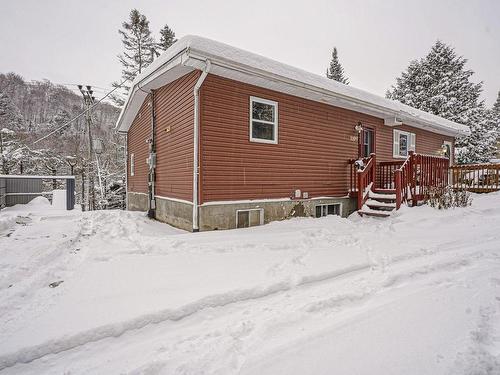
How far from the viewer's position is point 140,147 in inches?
433

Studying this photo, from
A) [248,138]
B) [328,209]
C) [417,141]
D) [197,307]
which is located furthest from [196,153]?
[417,141]

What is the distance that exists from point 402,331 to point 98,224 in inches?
276

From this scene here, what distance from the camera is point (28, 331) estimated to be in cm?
209

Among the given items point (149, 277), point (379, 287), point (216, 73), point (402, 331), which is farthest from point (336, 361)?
point (216, 73)

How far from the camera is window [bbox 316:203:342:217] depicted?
828 centimetres

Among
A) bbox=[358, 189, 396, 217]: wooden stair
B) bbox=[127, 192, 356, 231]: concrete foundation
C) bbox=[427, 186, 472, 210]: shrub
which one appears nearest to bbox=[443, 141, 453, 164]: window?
bbox=[427, 186, 472, 210]: shrub

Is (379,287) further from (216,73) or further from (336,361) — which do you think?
(216,73)

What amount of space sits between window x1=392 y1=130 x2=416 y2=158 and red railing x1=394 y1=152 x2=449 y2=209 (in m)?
2.22

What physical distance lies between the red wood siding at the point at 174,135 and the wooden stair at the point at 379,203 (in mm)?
5527

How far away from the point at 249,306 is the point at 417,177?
8.10 meters

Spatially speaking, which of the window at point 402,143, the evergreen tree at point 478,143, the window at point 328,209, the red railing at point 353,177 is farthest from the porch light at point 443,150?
the evergreen tree at point 478,143

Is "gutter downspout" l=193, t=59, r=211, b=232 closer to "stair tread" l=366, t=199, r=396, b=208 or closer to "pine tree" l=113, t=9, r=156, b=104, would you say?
"stair tread" l=366, t=199, r=396, b=208

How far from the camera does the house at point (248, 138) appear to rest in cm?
588

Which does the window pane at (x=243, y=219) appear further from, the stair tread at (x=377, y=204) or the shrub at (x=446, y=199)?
the shrub at (x=446, y=199)
